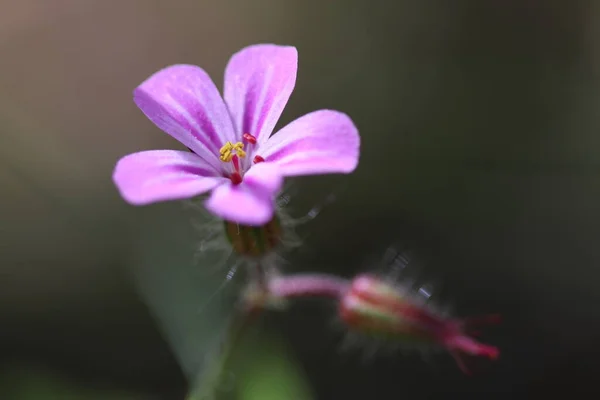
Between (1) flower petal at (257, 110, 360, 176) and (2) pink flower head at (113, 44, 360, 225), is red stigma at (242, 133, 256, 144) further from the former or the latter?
(1) flower petal at (257, 110, 360, 176)

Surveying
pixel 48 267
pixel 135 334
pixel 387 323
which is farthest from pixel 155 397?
pixel 387 323

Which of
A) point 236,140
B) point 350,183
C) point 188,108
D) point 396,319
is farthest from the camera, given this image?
point 350,183

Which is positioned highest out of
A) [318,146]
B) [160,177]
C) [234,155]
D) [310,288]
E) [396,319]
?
[318,146]

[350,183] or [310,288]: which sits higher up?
[350,183]

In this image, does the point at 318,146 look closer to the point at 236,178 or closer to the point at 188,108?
the point at 236,178

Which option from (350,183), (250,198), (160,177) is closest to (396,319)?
(250,198)

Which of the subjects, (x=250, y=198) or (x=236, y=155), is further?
(x=236, y=155)

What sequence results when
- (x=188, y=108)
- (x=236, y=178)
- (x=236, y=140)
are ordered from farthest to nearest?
1. (x=236, y=140)
2. (x=188, y=108)
3. (x=236, y=178)

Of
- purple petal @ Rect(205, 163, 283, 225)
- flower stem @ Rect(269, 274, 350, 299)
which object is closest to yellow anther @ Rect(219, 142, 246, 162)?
purple petal @ Rect(205, 163, 283, 225)
